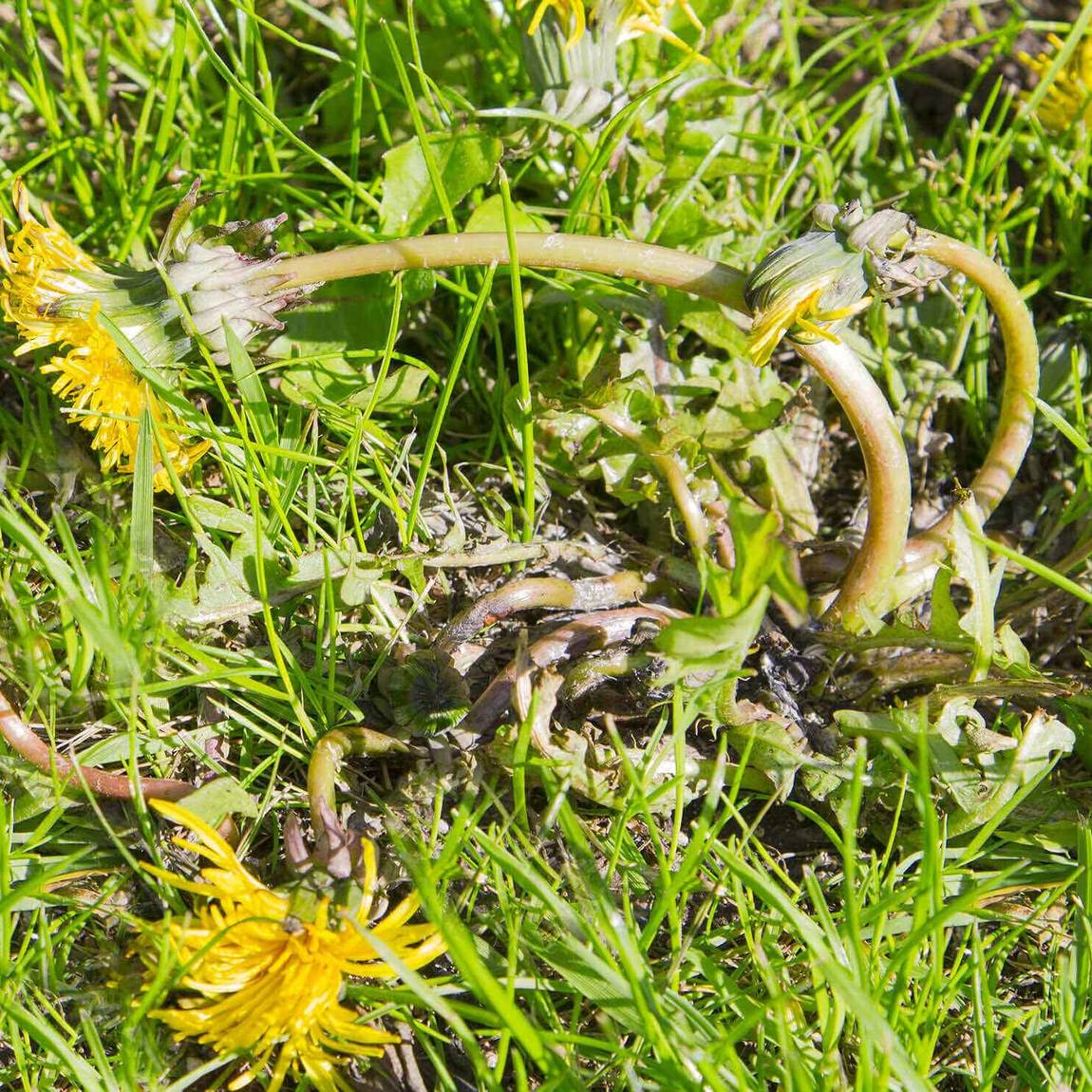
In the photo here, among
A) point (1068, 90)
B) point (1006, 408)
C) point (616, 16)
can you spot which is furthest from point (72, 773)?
point (1068, 90)

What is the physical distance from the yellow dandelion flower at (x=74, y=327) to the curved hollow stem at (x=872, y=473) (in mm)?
1056

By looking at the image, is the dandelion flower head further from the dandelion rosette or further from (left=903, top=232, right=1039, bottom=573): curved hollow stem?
the dandelion rosette

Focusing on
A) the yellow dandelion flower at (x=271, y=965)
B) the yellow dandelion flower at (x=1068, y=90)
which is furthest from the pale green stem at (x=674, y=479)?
the yellow dandelion flower at (x=1068, y=90)

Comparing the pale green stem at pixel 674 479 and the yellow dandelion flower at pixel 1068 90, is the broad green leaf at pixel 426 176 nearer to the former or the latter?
the pale green stem at pixel 674 479

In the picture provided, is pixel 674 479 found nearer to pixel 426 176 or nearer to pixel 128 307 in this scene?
pixel 426 176

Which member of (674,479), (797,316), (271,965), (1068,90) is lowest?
(271,965)

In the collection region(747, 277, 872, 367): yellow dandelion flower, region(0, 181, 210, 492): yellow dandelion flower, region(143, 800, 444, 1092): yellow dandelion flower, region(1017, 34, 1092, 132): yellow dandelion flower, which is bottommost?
region(143, 800, 444, 1092): yellow dandelion flower

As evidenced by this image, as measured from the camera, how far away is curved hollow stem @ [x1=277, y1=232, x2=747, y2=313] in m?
1.68

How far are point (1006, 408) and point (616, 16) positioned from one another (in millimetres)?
981

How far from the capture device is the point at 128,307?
1654mm

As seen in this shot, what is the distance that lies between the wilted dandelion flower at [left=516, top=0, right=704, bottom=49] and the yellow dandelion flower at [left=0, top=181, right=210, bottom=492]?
2.79ft

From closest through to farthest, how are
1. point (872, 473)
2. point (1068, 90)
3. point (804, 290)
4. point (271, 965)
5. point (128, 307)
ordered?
point (271, 965)
point (804, 290)
point (128, 307)
point (872, 473)
point (1068, 90)

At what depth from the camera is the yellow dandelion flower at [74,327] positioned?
1633 mm

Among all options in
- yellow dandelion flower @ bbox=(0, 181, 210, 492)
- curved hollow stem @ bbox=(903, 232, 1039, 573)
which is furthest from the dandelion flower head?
yellow dandelion flower @ bbox=(0, 181, 210, 492)
